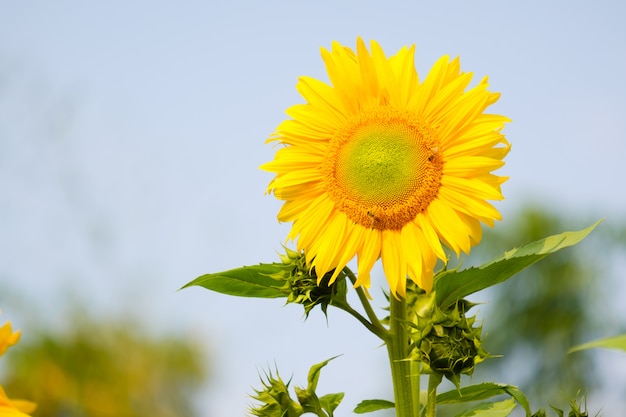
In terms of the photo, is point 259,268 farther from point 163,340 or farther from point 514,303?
point 514,303

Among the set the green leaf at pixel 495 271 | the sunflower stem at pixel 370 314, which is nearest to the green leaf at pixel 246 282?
the sunflower stem at pixel 370 314

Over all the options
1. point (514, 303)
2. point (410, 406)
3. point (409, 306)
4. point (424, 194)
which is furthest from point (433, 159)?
point (514, 303)

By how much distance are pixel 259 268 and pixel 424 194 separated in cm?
45

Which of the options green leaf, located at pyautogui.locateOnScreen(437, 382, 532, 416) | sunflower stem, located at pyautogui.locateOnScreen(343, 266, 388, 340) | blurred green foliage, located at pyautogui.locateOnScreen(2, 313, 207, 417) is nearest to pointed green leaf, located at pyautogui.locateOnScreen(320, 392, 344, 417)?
green leaf, located at pyautogui.locateOnScreen(437, 382, 532, 416)

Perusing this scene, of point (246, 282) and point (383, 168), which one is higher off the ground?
point (383, 168)

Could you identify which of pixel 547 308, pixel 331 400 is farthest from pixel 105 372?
pixel 331 400

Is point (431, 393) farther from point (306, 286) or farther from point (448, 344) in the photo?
point (306, 286)

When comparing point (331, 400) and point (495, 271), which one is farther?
point (331, 400)

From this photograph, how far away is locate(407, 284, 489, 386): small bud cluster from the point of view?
6.35 feet

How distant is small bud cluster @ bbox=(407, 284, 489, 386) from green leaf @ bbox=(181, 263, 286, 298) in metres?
0.36

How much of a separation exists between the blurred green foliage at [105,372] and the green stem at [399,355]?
9.21 m

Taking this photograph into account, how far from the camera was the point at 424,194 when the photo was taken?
2.02m

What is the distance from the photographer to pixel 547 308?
13641 mm

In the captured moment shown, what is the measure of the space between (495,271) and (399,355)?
30cm
